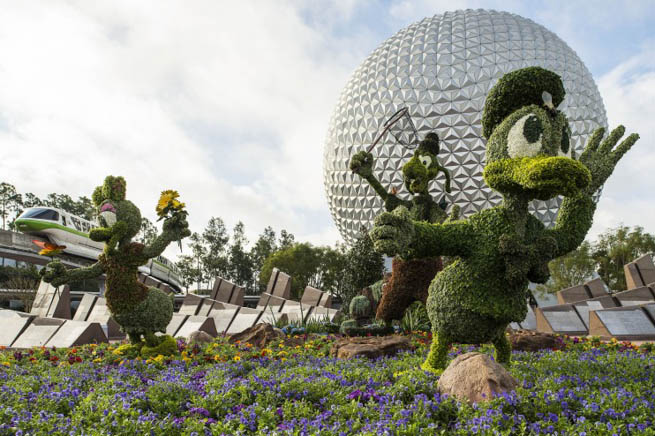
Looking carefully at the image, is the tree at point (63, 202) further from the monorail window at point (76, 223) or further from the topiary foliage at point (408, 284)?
the topiary foliage at point (408, 284)

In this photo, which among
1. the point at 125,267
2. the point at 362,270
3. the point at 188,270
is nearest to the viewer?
the point at 125,267

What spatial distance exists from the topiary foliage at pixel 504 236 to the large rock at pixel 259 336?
4165mm

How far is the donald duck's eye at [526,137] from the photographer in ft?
13.3

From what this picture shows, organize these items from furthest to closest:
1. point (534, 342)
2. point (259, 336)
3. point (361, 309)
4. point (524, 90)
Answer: point (361, 309)
point (259, 336)
point (534, 342)
point (524, 90)

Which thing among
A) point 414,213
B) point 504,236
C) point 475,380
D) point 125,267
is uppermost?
point 414,213

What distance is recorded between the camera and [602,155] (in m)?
4.90

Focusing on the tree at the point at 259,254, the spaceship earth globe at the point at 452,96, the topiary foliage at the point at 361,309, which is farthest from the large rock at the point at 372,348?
the tree at the point at 259,254

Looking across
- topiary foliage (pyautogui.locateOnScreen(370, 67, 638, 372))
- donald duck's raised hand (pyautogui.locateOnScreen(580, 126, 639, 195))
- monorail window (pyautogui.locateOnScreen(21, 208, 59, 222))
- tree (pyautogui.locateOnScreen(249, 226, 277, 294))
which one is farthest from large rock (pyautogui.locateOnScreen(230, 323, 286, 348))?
tree (pyautogui.locateOnScreen(249, 226, 277, 294))

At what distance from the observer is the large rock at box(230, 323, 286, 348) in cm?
782

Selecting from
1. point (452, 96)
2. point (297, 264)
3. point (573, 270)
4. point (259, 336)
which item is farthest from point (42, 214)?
point (573, 270)

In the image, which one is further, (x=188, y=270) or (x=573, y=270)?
(x=188, y=270)

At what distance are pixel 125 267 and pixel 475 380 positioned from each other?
18.1 ft

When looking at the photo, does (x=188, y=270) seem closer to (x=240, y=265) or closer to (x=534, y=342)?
(x=240, y=265)

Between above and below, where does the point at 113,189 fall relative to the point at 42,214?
Answer: below
